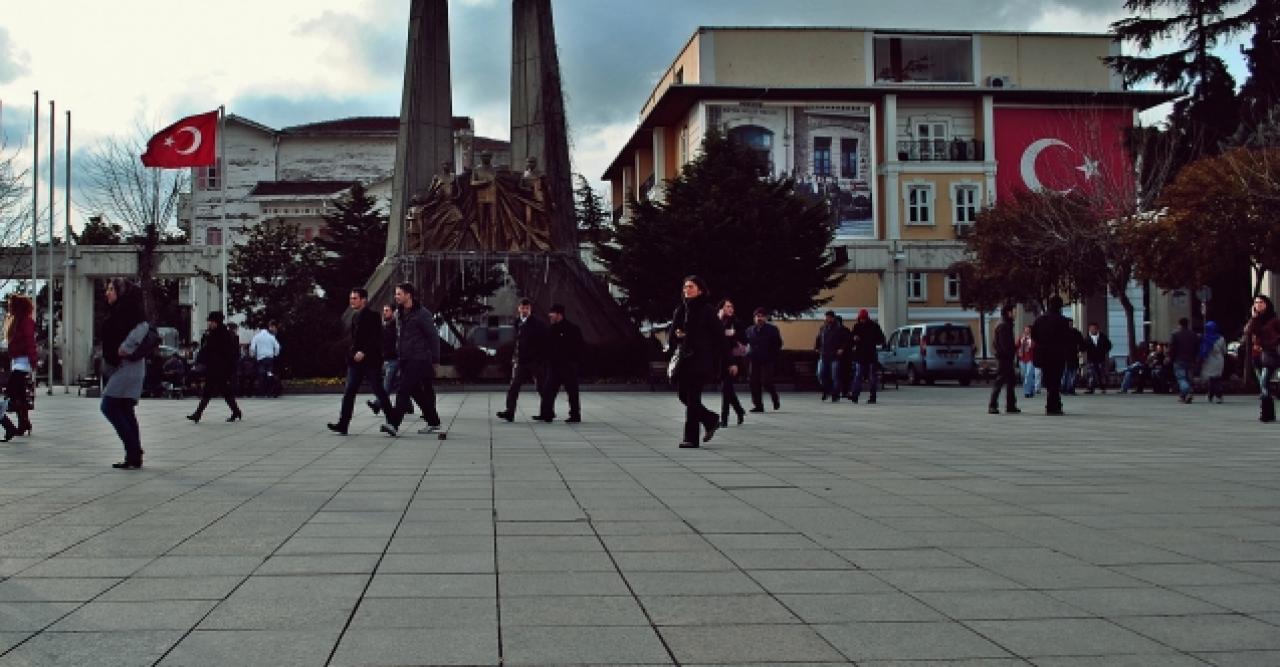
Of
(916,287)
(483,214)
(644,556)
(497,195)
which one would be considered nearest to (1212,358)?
(497,195)

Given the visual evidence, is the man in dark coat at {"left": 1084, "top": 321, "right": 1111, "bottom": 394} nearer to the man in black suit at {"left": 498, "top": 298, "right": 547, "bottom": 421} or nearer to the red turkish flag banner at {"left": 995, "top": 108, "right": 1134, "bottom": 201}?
the man in black suit at {"left": 498, "top": 298, "right": 547, "bottom": 421}

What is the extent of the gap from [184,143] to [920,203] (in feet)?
124

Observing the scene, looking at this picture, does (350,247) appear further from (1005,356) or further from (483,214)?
(1005,356)

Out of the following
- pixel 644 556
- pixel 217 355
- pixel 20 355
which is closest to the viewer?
pixel 644 556

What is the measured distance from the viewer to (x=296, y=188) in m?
77.3

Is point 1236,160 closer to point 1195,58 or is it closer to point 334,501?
point 1195,58

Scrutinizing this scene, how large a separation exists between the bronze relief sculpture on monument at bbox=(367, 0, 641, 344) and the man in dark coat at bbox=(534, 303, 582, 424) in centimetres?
1522

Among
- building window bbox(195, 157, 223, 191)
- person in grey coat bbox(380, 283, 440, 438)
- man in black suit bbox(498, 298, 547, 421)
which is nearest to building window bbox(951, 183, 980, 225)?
building window bbox(195, 157, 223, 191)

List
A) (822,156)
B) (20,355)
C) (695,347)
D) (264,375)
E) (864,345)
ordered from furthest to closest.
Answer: (822,156) → (264,375) → (864,345) → (20,355) → (695,347)

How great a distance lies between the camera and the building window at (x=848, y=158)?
60.9 m

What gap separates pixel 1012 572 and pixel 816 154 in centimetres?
5607

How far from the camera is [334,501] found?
8.74 meters

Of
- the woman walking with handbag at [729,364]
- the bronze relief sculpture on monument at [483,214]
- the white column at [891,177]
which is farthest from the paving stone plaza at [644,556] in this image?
the white column at [891,177]

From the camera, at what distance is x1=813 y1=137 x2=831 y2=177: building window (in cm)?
6078
